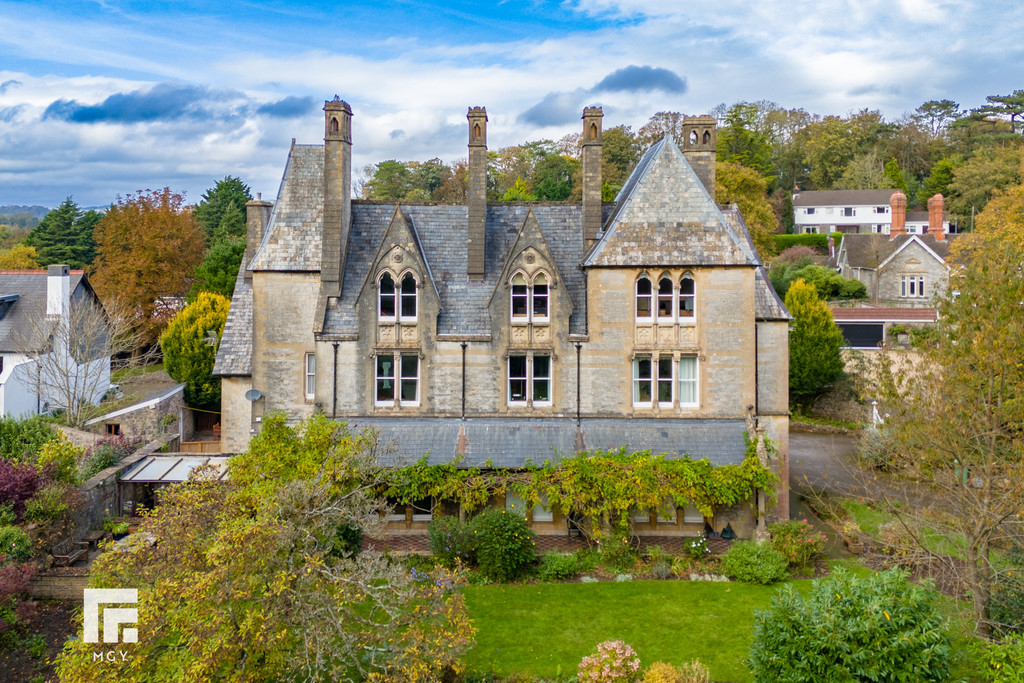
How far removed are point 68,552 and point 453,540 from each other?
12.6 metres

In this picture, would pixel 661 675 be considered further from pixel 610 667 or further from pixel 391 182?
pixel 391 182

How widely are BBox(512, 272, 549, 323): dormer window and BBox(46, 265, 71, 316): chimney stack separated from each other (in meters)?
30.3

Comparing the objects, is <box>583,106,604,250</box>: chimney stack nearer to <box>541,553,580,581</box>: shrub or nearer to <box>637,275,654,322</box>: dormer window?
<box>637,275,654,322</box>: dormer window

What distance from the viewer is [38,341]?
126ft

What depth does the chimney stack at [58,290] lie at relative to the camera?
41188mm

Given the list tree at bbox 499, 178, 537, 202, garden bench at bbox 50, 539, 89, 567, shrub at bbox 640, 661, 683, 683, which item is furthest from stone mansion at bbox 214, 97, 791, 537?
tree at bbox 499, 178, 537, 202

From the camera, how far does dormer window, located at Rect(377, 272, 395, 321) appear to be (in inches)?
1033

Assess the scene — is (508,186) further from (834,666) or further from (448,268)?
(834,666)

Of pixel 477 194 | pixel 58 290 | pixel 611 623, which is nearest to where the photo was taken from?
pixel 611 623

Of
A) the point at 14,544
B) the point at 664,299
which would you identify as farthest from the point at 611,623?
the point at 14,544

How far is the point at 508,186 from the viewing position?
275ft

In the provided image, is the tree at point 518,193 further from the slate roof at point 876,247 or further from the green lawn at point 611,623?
the green lawn at point 611,623

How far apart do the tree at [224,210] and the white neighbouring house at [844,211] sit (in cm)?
7594

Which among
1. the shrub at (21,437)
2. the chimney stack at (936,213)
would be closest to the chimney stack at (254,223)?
the shrub at (21,437)
